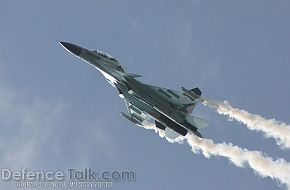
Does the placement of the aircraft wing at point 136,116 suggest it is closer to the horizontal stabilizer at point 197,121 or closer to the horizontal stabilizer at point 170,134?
the horizontal stabilizer at point 170,134

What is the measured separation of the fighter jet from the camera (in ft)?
325

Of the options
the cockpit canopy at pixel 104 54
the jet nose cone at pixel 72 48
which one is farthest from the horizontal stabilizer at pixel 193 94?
the jet nose cone at pixel 72 48

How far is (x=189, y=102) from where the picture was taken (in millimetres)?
101438

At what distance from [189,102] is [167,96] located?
126 inches

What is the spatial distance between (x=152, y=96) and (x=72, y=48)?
12.4 m

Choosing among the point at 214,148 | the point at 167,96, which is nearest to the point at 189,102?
the point at 167,96

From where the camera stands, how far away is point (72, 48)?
328 feet

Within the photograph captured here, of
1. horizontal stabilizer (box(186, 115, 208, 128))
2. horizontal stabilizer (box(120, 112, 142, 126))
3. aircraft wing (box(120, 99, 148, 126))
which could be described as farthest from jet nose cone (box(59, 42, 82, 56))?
horizontal stabilizer (box(186, 115, 208, 128))

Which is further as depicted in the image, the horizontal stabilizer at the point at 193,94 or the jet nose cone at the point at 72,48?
the jet nose cone at the point at 72,48

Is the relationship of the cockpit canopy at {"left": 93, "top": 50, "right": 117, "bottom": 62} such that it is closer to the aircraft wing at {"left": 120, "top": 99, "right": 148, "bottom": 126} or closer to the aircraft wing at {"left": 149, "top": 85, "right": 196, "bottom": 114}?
the aircraft wing at {"left": 149, "top": 85, "right": 196, "bottom": 114}

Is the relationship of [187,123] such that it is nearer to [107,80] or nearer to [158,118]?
[158,118]

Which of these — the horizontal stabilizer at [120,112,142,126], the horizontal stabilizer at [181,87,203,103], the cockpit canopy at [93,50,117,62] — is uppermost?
the cockpit canopy at [93,50,117,62]

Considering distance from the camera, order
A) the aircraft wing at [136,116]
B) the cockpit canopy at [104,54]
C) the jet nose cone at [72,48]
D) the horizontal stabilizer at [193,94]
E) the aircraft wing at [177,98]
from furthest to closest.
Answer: the aircraft wing at [136,116] → the cockpit canopy at [104,54] → the aircraft wing at [177,98] → the jet nose cone at [72,48] → the horizontal stabilizer at [193,94]

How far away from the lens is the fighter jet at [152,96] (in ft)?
325
